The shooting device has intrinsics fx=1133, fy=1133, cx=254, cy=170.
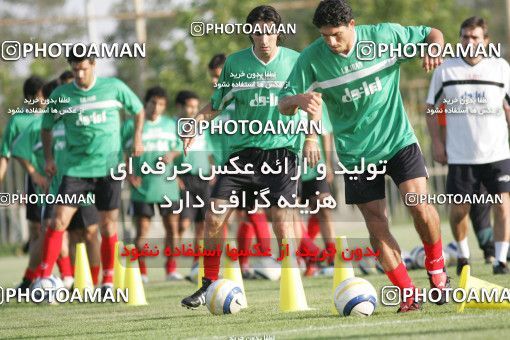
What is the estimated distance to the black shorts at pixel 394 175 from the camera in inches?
339

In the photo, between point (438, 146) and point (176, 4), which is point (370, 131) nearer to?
point (438, 146)

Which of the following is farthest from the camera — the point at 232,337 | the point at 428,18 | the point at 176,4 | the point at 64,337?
the point at 428,18

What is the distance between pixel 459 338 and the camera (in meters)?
6.70

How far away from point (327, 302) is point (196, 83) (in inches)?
550

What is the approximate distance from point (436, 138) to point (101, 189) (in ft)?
12.3

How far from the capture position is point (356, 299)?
27.5 ft

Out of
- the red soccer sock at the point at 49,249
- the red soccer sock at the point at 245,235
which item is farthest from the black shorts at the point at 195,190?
the red soccer sock at the point at 49,249

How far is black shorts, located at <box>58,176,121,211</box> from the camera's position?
1262 cm

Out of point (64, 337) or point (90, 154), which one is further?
point (90, 154)

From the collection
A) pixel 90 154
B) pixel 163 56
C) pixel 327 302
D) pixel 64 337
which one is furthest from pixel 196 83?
pixel 64 337

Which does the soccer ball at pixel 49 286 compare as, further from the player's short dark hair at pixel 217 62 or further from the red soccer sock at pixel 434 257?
the red soccer sock at pixel 434 257

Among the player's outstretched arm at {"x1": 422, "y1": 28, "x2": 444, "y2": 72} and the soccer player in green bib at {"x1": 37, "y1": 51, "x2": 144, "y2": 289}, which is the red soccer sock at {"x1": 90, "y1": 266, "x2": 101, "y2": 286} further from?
the player's outstretched arm at {"x1": 422, "y1": 28, "x2": 444, "y2": 72}

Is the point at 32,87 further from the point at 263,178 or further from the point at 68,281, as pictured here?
the point at 263,178

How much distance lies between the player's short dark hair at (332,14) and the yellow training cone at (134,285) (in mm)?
3779
